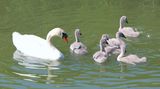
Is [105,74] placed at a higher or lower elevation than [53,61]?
lower

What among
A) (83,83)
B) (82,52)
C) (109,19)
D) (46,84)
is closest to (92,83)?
(83,83)

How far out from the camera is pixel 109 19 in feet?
62.5

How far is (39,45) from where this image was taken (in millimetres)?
15914

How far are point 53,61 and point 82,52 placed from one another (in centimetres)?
83

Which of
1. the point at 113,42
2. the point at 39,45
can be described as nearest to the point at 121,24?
the point at 113,42

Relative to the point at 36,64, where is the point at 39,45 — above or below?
above

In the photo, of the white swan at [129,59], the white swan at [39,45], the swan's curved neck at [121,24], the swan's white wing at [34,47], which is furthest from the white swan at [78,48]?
the swan's curved neck at [121,24]

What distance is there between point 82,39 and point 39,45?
1552mm

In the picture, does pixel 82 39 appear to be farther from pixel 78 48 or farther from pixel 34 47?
pixel 34 47

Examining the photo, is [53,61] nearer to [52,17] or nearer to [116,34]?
[116,34]

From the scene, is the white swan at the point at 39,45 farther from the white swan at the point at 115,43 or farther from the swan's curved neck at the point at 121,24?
the swan's curved neck at the point at 121,24

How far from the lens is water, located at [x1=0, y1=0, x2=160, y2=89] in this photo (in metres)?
13.0

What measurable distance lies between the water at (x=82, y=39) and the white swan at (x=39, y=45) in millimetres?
283

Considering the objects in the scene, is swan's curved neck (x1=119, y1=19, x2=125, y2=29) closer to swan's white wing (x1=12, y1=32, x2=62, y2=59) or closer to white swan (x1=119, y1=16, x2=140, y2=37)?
white swan (x1=119, y1=16, x2=140, y2=37)
